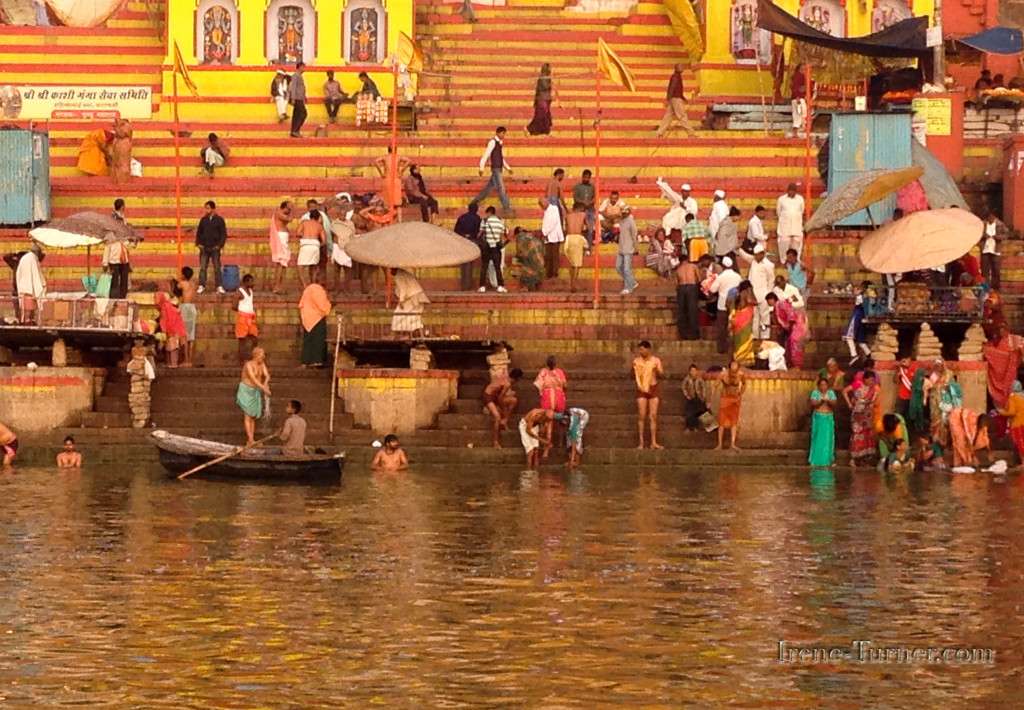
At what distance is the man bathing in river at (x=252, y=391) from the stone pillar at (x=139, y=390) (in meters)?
1.01

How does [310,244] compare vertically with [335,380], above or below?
above

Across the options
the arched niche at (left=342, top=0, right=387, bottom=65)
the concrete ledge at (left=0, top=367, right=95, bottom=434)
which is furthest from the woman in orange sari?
the arched niche at (left=342, top=0, right=387, bottom=65)

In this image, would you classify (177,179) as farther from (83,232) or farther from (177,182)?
(83,232)

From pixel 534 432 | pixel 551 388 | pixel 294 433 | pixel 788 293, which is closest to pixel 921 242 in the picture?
pixel 788 293

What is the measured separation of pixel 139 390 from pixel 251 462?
250cm

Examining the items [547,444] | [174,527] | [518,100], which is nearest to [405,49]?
[518,100]

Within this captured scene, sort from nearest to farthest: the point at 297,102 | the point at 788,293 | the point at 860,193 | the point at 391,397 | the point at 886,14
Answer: the point at 391,397
the point at 788,293
the point at 860,193
the point at 297,102
the point at 886,14

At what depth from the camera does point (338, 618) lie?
659 inches

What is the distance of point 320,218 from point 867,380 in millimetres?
6693

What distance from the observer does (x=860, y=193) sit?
2769 centimetres

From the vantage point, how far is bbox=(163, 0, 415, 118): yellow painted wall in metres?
36.9

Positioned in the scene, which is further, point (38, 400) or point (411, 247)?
point (411, 247)

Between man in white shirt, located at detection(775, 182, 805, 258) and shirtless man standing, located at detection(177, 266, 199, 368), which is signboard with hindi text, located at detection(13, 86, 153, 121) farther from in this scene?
man in white shirt, located at detection(775, 182, 805, 258)

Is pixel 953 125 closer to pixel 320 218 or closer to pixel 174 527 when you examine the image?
pixel 320 218
